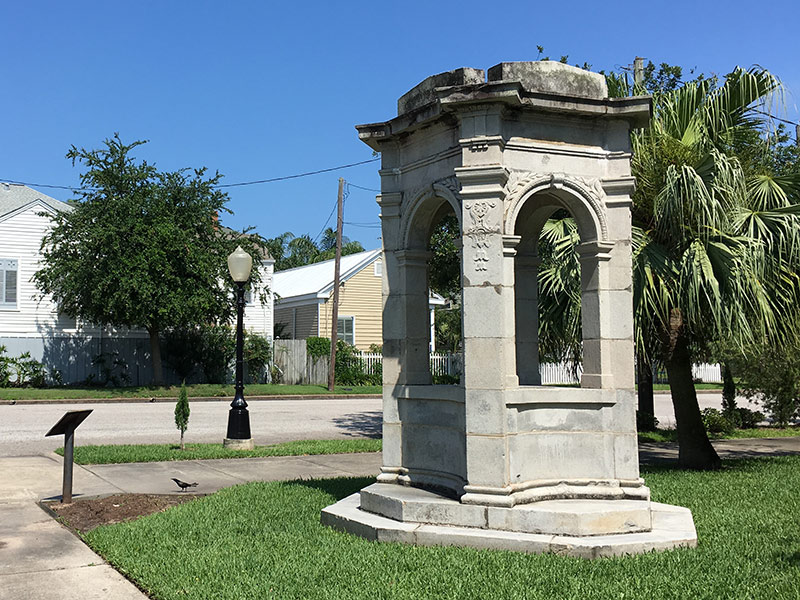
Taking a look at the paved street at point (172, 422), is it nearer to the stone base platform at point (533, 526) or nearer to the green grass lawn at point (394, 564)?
the green grass lawn at point (394, 564)

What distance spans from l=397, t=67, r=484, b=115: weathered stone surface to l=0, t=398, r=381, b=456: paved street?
32.0 feet

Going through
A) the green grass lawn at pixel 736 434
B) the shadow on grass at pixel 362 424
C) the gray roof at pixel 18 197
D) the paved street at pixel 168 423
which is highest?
the gray roof at pixel 18 197

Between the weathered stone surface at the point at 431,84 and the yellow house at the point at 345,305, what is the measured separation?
101ft

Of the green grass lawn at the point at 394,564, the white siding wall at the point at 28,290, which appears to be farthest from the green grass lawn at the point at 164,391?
the green grass lawn at the point at 394,564

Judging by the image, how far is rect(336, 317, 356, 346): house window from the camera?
39.9 meters

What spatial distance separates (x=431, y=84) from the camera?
7652 millimetres

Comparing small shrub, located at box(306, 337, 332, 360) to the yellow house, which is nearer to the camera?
small shrub, located at box(306, 337, 332, 360)

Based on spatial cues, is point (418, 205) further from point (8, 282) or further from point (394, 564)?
point (8, 282)

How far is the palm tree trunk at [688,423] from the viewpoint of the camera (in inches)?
481

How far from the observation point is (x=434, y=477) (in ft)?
24.8

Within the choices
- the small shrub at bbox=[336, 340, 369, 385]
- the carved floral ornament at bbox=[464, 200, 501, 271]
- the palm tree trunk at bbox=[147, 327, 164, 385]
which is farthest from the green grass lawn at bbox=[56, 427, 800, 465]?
the small shrub at bbox=[336, 340, 369, 385]

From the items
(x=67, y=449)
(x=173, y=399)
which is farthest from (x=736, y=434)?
(x=173, y=399)

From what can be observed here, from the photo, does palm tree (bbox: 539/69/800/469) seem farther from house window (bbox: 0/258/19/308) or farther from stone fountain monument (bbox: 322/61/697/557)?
house window (bbox: 0/258/19/308)

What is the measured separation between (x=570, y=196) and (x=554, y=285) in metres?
4.19
